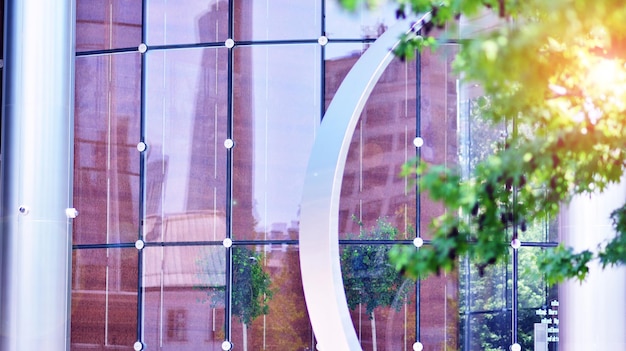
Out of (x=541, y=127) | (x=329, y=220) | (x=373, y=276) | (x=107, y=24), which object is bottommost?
(x=373, y=276)

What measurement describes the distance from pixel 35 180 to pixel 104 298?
238cm

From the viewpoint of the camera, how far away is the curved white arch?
14891 mm

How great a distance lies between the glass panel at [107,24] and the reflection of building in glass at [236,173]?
0.03m

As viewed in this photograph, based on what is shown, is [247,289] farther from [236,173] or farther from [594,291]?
[594,291]

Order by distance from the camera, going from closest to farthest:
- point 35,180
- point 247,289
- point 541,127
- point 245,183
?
point 541,127, point 35,180, point 247,289, point 245,183

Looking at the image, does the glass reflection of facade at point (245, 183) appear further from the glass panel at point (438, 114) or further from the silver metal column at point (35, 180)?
the silver metal column at point (35, 180)

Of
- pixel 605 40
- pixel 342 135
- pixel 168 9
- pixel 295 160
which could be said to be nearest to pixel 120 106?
pixel 168 9

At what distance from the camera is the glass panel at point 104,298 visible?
17406 millimetres

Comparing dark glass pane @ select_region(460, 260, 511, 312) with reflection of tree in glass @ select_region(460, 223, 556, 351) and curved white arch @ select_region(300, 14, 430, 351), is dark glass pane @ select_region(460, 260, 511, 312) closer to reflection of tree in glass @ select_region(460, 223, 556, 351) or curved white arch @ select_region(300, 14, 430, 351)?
reflection of tree in glass @ select_region(460, 223, 556, 351)

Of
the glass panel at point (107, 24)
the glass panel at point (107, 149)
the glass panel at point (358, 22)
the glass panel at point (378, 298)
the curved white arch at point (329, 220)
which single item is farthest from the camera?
the glass panel at point (107, 24)

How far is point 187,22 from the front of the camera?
1742 centimetres

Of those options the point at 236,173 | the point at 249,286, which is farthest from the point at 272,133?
the point at 249,286

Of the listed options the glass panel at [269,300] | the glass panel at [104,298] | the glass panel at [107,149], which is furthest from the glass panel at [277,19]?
the glass panel at [104,298]

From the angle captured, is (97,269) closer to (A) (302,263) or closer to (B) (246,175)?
(B) (246,175)
